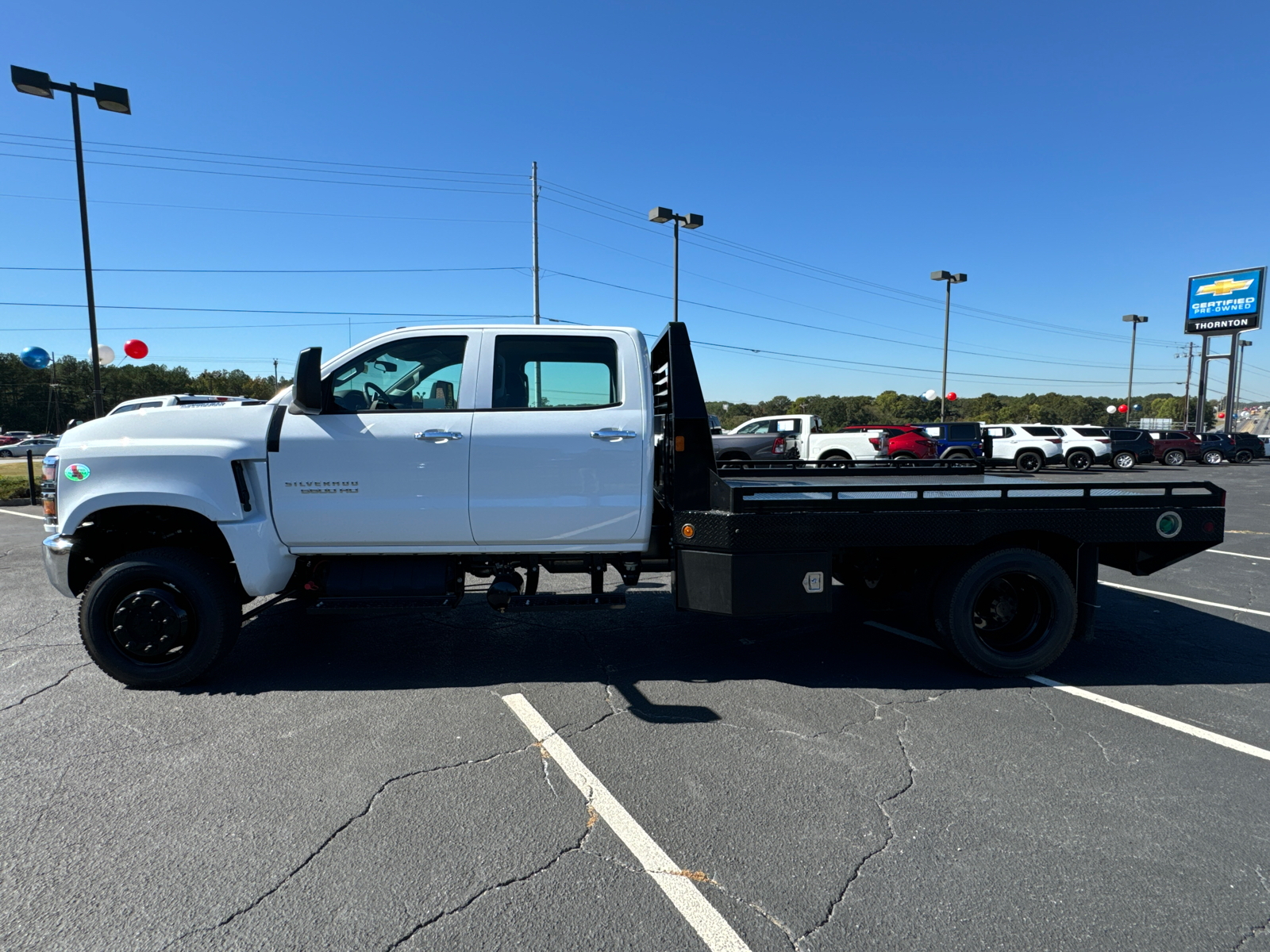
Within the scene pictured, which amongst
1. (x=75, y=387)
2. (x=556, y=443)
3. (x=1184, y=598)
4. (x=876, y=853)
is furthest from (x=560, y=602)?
(x=75, y=387)

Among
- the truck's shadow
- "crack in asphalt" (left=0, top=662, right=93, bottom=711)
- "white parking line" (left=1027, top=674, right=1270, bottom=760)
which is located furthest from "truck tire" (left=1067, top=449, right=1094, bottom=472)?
"crack in asphalt" (left=0, top=662, right=93, bottom=711)

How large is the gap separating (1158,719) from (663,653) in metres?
2.88

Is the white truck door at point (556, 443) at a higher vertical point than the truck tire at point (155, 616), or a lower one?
higher

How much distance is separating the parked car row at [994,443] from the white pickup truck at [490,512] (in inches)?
361

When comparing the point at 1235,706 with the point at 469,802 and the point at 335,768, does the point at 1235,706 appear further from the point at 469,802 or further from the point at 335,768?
the point at 335,768

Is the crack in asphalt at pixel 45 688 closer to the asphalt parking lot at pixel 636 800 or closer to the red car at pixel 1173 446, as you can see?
the asphalt parking lot at pixel 636 800

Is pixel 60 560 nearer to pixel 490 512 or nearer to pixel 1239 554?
pixel 490 512

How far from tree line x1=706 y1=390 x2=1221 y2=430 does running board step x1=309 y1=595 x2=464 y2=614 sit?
256 ft

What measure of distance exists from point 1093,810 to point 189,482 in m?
4.88

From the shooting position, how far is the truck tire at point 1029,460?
2689 cm

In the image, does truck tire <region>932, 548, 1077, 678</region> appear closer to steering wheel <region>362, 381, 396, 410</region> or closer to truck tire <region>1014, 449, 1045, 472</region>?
steering wheel <region>362, 381, 396, 410</region>

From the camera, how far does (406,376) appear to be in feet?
14.6

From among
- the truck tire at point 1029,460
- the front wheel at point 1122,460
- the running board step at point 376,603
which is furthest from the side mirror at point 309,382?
the front wheel at point 1122,460

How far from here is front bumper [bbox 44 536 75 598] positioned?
13.9ft
